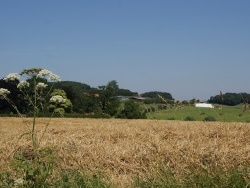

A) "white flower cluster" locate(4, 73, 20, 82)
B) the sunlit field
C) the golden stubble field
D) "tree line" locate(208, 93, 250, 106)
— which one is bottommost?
the golden stubble field

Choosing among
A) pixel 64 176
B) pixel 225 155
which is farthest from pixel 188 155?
pixel 64 176

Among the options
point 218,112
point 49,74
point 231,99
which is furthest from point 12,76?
point 231,99

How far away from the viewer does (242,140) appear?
28.1ft

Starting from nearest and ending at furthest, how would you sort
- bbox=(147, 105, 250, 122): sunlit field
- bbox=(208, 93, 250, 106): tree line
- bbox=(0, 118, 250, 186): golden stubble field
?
bbox=(208, 93, 250, 106): tree line → bbox=(147, 105, 250, 122): sunlit field → bbox=(0, 118, 250, 186): golden stubble field

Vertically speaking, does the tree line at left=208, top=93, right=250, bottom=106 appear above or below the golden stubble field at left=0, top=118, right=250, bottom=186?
above

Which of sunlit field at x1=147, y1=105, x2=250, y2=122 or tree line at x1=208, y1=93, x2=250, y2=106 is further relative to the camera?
sunlit field at x1=147, y1=105, x2=250, y2=122

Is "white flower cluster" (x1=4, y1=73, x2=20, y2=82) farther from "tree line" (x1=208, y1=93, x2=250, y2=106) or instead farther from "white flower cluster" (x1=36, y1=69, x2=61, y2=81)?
"tree line" (x1=208, y1=93, x2=250, y2=106)

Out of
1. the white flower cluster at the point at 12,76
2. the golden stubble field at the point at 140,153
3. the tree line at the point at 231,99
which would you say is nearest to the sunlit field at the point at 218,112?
the tree line at the point at 231,99

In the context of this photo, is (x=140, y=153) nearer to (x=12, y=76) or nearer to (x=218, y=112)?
(x=218, y=112)

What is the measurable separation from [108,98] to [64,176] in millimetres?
54655

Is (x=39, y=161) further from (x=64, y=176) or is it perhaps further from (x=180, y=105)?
(x=180, y=105)

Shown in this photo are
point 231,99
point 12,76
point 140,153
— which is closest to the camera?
point 231,99

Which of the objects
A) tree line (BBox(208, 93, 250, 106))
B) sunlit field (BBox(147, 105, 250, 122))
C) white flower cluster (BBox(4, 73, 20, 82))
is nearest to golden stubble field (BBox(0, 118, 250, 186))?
sunlit field (BBox(147, 105, 250, 122))

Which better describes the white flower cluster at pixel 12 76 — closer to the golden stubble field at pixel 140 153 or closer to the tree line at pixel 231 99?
the golden stubble field at pixel 140 153
